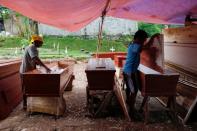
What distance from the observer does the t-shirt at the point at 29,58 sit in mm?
6574

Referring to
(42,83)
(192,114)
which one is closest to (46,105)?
(42,83)

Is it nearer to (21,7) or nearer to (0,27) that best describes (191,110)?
(21,7)

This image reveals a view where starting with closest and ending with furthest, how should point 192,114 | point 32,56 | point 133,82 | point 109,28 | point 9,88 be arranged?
point 192,114, point 133,82, point 32,56, point 9,88, point 109,28

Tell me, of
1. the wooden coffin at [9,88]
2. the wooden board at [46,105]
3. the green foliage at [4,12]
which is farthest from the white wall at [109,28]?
the wooden board at [46,105]

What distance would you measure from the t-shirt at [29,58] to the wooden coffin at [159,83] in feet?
7.89

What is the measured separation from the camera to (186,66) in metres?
6.55

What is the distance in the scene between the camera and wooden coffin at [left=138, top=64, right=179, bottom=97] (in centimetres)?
566

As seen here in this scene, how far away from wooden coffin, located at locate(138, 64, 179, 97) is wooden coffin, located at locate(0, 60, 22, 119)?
297 centimetres

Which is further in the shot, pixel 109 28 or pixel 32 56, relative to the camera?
pixel 109 28

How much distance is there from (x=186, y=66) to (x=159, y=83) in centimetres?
115

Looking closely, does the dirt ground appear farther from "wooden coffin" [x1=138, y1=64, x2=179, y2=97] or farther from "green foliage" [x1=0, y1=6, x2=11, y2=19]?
"green foliage" [x1=0, y1=6, x2=11, y2=19]

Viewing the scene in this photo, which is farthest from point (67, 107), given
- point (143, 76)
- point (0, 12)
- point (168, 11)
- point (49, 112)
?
point (0, 12)

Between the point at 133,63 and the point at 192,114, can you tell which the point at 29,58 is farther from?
the point at 192,114

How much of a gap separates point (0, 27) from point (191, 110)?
78.8 feet
